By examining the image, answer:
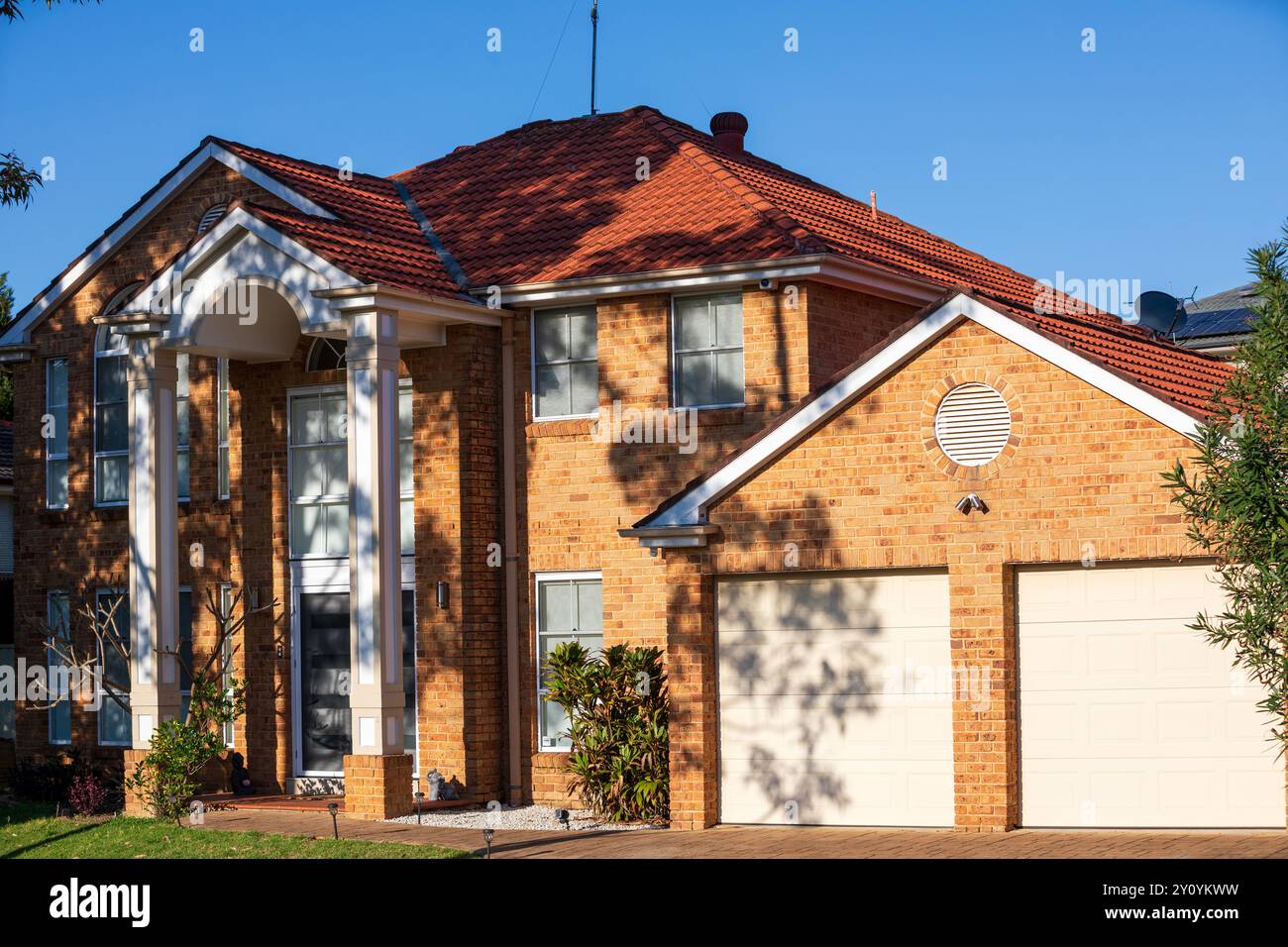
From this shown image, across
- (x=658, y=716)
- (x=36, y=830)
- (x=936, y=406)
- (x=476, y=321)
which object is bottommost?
(x=36, y=830)

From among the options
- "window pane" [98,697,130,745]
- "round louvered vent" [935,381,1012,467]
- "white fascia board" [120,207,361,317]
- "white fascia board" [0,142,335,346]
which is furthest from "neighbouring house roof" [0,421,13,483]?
"round louvered vent" [935,381,1012,467]

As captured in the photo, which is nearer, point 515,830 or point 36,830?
point 515,830

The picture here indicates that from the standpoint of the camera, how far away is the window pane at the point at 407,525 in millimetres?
21391

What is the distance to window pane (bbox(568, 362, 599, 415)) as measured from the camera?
20969 mm

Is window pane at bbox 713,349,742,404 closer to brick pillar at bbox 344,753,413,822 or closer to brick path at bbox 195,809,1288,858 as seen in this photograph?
brick path at bbox 195,809,1288,858

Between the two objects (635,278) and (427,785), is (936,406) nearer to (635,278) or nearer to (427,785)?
(635,278)

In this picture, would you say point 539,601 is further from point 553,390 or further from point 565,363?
point 565,363

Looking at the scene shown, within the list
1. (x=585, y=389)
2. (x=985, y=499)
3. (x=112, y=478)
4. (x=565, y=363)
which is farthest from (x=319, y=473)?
(x=985, y=499)

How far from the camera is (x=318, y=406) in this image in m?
22.2

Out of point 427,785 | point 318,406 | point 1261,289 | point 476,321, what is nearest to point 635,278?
point 476,321

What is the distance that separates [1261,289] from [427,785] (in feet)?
36.5

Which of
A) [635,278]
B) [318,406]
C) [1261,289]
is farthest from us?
[318,406]

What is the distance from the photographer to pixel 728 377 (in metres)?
20.4

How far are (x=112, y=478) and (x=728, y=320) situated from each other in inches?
362
